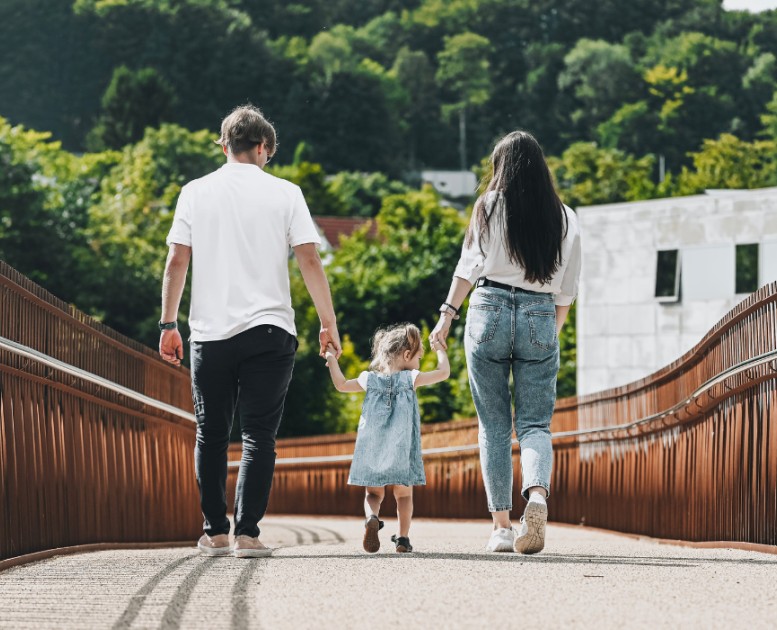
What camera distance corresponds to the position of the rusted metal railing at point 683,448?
19.3 ft

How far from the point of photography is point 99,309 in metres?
56.1

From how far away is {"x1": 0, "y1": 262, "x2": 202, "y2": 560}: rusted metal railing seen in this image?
5262 mm

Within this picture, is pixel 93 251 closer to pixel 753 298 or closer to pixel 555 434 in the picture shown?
pixel 555 434

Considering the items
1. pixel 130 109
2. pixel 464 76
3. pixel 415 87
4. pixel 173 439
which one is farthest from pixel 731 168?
pixel 173 439

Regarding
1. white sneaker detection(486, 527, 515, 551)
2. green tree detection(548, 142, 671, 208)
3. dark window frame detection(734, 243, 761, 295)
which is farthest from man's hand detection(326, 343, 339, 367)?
green tree detection(548, 142, 671, 208)

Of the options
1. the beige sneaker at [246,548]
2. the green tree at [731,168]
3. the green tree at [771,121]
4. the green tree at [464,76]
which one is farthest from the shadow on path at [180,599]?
the green tree at [464,76]

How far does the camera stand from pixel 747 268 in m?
30.8

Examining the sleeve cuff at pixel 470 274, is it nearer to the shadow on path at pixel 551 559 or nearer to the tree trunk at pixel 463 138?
the shadow on path at pixel 551 559

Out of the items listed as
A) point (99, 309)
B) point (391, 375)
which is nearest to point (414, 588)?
point (391, 375)

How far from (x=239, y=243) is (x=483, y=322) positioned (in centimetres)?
115

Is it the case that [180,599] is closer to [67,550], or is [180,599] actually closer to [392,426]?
[67,550]

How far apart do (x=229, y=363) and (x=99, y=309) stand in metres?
52.0

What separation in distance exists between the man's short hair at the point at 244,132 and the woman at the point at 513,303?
1.02 metres

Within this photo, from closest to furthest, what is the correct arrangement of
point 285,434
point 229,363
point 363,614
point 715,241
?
point 363,614
point 229,363
point 715,241
point 285,434
